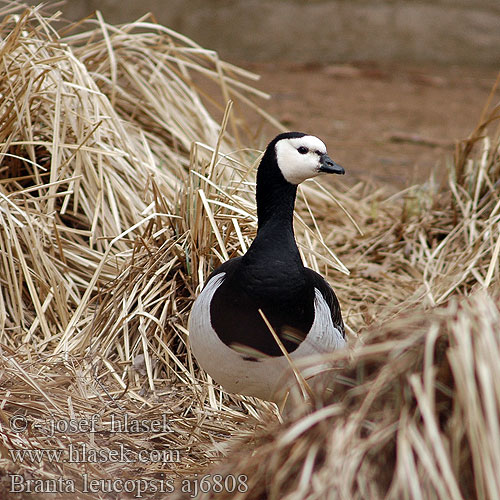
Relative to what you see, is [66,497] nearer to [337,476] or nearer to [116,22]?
[337,476]

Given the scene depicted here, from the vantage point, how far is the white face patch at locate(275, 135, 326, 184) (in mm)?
2004

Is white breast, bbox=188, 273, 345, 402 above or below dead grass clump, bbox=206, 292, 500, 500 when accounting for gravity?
below

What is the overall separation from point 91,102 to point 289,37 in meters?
4.17

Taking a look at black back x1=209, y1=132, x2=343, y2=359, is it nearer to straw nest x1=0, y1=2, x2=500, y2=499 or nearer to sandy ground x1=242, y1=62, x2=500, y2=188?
straw nest x1=0, y1=2, x2=500, y2=499

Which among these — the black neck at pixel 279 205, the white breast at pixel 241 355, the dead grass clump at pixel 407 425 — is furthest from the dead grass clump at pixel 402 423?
the black neck at pixel 279 205

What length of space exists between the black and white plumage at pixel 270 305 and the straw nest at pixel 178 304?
0.13m

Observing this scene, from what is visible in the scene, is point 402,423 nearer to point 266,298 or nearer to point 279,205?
point 266,298

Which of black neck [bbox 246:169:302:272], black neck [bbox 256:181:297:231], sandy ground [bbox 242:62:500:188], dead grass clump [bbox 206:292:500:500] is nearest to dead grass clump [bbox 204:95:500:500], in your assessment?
dead grass clump [bbox 206:292:500:500]

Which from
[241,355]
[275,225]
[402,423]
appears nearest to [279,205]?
[275,225]

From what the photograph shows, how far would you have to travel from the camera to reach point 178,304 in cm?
247

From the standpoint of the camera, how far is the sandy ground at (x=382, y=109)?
4.76 metres

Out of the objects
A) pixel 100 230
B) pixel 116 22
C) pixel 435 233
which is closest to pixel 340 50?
pixel 116 22

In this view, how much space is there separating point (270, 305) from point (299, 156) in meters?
0.39

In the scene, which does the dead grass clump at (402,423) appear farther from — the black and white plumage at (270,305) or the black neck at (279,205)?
the black neck at (279,205)
